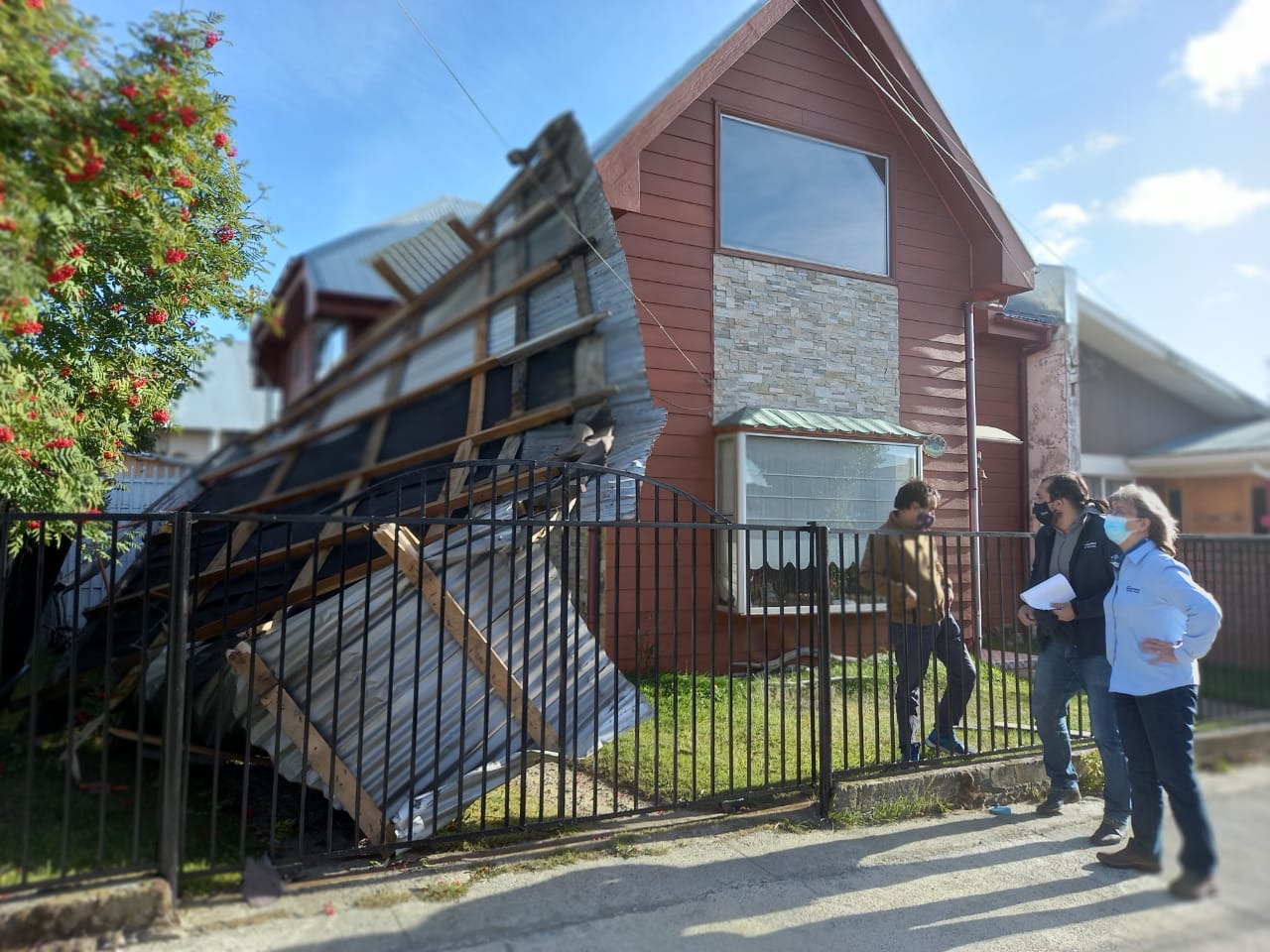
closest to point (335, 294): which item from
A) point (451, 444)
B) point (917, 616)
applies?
point (451, 444)

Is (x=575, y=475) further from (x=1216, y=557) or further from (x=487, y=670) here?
(x=1216, y=557)

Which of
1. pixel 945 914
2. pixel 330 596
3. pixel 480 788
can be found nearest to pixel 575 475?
pixel 330 596

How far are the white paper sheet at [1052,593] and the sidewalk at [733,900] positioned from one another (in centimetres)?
134

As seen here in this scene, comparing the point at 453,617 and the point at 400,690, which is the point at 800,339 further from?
the point at 400,690

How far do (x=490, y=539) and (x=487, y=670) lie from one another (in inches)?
28.9

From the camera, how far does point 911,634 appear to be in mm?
4906

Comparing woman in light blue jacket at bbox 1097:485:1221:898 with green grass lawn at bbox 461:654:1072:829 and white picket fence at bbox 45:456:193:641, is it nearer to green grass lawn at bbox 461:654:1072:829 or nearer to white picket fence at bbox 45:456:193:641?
green grass lawn at bbox 461:654:1072:829

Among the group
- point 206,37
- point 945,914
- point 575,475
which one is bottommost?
point 945,914

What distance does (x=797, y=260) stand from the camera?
264 inches

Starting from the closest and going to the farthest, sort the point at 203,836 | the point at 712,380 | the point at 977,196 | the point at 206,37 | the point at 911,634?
the point at 206,37 < the point at 203,836 < the point at 911,634 < the point at 977,196 < the point at 712,380

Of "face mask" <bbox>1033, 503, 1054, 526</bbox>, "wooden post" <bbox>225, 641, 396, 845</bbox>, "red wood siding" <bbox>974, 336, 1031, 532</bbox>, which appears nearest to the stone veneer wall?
"red wood siding" <bbox>974, 336, 1031, 532</bbox>

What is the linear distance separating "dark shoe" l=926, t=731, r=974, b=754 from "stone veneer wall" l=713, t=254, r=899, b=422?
8.51 ft

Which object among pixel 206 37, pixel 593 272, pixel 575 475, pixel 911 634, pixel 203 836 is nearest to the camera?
pixel 206 37

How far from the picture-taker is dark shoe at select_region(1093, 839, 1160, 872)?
3486 mm
